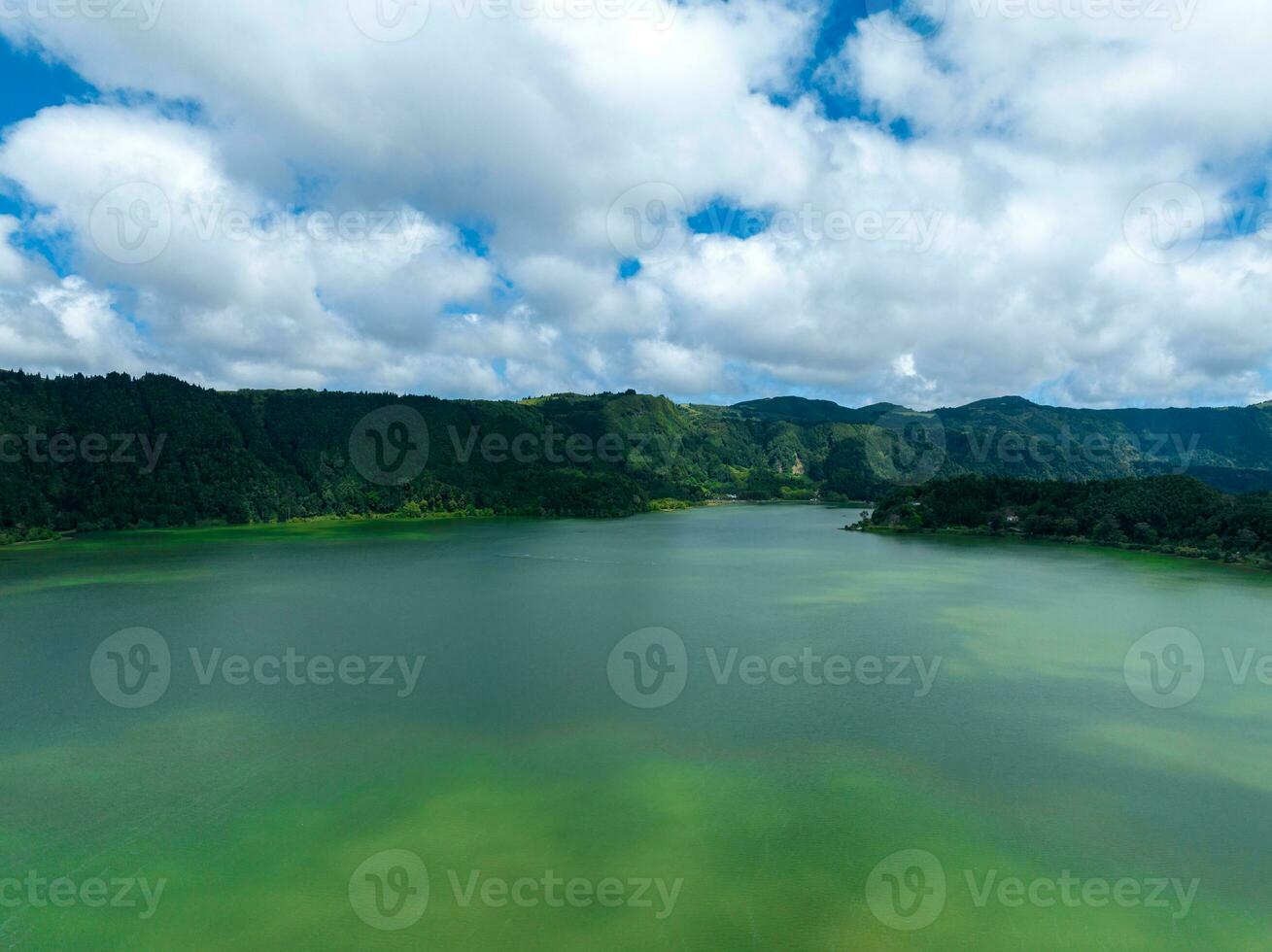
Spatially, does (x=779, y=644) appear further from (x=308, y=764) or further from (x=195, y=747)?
(x=195, y=747)

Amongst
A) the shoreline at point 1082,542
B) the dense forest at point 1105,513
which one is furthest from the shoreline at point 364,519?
the dense forest at point 1105,513

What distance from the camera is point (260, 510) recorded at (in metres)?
96.9

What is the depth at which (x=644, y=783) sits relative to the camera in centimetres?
1600

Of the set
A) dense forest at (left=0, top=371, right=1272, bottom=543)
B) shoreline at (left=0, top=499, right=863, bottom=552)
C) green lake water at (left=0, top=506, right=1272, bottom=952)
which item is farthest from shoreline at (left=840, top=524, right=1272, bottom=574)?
dense forest at (left=0, top=371, right=1272, bottom=543)

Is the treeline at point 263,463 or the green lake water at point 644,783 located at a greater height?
the treeline at point 263,463

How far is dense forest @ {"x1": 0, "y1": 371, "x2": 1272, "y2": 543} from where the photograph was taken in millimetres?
89312

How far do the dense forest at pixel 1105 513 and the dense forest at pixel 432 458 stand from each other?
50.0 meters

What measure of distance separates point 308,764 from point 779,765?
12.4 metres

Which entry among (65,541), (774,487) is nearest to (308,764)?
(65,541)

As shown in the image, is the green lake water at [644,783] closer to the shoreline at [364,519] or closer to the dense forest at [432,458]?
the shoreline at [364,519]

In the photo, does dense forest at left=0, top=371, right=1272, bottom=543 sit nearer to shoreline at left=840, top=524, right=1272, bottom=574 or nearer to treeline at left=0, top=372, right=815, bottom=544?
treeline at left=0, top=372, right=815, bottom=544

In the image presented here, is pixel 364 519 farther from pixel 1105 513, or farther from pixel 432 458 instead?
pixel 1105 513

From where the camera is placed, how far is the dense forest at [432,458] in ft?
293

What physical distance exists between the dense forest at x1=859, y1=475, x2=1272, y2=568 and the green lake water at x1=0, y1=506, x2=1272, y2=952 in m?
26.1
